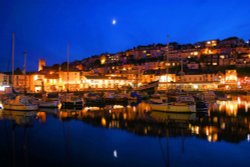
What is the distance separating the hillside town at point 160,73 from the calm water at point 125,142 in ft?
98.9

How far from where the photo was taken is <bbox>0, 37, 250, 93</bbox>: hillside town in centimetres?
7156

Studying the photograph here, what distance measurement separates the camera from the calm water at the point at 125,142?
1267 centimetres

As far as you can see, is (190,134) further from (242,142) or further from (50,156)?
(50,156)

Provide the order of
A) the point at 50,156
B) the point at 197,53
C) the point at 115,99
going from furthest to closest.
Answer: the point at 197,53
the point at 115,99
the point at 50,156

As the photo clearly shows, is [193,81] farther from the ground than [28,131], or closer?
farther from the ground

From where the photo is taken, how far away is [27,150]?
1436 cm

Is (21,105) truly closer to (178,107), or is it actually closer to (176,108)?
(176,108)

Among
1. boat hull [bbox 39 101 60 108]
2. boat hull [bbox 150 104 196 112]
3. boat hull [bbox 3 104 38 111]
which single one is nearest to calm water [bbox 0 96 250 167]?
boat hull [bbox 150 104 196 112]

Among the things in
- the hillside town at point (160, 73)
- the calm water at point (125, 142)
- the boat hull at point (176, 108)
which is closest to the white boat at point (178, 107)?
the boat hull at point (176, 108)

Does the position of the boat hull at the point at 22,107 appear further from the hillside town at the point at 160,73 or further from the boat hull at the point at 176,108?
the hillside town at the point at 160,73

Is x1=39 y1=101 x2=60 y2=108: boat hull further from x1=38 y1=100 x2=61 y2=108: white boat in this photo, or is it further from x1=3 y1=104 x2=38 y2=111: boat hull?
x1=3 y1=104 x2=38 y2=111: boat hull

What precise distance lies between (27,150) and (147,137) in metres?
7.32

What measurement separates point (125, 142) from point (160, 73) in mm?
76952

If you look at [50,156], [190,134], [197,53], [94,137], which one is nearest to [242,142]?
[190,134]
